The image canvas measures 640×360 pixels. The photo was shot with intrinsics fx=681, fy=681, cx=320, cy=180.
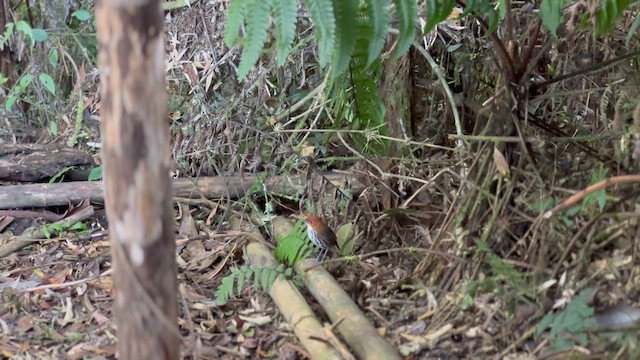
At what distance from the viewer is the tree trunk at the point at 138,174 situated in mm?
1308

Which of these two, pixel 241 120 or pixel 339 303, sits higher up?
pixel 241 120

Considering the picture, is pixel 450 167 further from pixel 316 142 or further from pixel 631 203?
pixel 316 142

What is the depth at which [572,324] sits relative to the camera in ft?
5.55

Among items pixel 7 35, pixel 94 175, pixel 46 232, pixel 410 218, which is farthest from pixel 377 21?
pixel 7 35

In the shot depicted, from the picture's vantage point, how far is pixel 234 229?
318 cm

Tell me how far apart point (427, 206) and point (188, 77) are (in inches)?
75.0

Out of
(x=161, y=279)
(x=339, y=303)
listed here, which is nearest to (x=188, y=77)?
(x=339, y=303)

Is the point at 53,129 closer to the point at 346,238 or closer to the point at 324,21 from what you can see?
the point at 346,238

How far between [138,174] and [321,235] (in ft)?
4.27

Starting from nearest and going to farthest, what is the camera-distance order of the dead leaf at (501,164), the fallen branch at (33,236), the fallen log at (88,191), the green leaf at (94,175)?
the dead leaf at (501,164)
the fallen branch at (33,236)
the fallen log at (88,191)
the green leaf at (94,175)

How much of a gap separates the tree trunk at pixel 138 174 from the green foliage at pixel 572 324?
94cm

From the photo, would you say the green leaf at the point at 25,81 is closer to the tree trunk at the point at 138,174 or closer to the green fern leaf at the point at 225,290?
the green fern leaf at the point at 225,290

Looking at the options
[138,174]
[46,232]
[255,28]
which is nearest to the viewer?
[138,174]

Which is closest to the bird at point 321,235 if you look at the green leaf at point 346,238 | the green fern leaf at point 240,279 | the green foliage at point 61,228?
the green leaf at point 346,238
